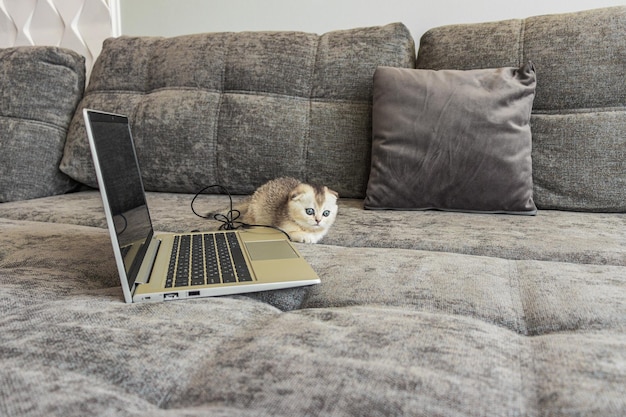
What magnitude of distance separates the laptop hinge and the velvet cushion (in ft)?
2.41

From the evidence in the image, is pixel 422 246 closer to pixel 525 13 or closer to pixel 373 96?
pixel 373 96

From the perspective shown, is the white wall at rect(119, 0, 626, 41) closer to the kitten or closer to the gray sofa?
the gray sofa

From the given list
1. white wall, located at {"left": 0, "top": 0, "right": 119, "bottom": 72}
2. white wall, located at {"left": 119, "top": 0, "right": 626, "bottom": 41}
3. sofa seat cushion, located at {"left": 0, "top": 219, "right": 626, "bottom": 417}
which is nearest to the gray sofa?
sofa seat cushion, located at {"left": 0, "top": 219, "right": 626, "bottom": 417}

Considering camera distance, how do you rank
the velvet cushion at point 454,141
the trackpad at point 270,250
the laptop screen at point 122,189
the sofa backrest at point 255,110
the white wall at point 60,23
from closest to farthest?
the laptop screen at point 122,189, the trackpad at point 270,250, the velvet cushion at point 454,141, the sofa backrest at point 255,110, the white wall at point 60,23

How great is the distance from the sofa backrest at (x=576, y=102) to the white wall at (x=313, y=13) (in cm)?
34

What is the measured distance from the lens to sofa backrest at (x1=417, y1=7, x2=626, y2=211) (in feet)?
4.62

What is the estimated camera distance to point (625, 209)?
141cm

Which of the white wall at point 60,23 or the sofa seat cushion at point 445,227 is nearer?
the sofa seat cushion at point 445,227

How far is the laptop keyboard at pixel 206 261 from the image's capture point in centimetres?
84

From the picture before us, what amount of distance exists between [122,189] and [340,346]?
55 cm

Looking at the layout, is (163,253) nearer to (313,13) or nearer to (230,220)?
(230,220)

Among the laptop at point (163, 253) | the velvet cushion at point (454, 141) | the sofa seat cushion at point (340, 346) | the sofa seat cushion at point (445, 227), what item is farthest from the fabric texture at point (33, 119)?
the velvet cushion at point (454, 141)

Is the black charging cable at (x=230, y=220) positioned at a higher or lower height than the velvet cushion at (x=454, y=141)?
lower

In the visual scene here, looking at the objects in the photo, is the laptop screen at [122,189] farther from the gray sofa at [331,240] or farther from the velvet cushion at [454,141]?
the velvet cushion at [454,141]
